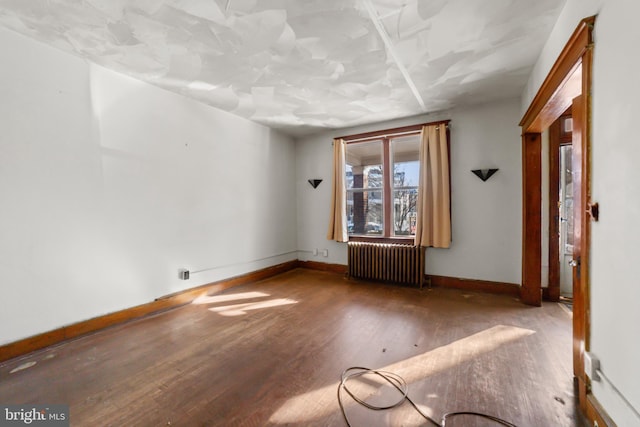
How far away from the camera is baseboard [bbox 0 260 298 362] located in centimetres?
218

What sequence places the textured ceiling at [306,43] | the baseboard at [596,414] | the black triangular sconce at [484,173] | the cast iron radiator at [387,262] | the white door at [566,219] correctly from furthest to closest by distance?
the cast iron radiator at [387,262]
the black triangular sconce at [484,173]
the white door at [566,219]
the textured ceiling at [306,43]
the baseboard at [596,414]

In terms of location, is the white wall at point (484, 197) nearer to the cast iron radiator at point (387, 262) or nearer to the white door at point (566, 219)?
the cast iron radiator at point (387, 262)

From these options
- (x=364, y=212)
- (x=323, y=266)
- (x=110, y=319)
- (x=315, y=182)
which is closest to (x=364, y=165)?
(x=364, y=212)

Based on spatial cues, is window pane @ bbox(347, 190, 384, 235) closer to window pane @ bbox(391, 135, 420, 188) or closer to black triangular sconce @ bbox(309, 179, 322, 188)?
window pane @ bbox(391, 135, 420, 188)

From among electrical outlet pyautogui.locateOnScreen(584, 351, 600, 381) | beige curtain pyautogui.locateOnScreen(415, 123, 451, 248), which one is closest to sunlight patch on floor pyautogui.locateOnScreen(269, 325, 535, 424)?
electrical outlet pyautogui.locateOnScreen(584, 351, 600, 381)

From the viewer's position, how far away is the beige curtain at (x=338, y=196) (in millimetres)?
4766

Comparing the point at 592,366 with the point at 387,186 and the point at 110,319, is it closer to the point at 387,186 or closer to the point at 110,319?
the point at 387,186

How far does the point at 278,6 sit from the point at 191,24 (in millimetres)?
741

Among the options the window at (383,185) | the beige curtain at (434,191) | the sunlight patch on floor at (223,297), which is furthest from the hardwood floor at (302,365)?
the window at (383,185)

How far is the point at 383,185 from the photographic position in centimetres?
457

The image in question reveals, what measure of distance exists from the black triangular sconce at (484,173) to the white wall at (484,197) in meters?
0.07

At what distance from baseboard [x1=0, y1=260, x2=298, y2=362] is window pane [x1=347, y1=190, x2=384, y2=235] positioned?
82.7 inches

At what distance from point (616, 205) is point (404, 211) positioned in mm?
3169

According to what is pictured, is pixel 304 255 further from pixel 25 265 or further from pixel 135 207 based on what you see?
pixel 25 265
